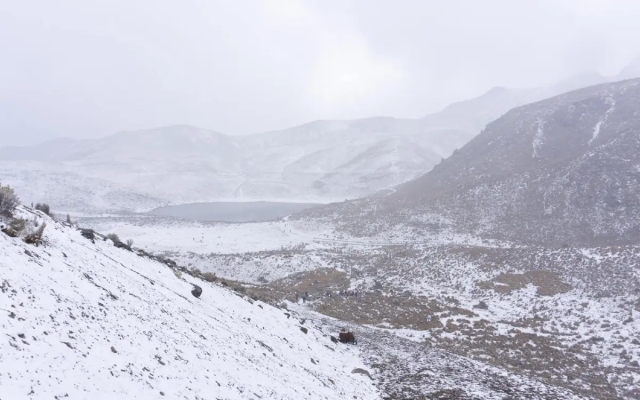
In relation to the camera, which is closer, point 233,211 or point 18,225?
point 18,225

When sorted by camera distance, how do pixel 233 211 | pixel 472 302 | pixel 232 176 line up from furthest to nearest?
pixel 232 176
pixel 233 211
pixel 472 302

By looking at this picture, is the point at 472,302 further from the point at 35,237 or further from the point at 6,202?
the point at 6,202

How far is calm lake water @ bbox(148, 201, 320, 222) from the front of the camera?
91.8 meters

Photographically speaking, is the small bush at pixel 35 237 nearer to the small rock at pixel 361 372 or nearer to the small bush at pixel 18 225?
the small bush at pixel 18 225

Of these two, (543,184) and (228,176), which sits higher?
(228,176)

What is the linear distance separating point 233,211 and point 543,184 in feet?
239

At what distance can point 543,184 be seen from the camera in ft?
188

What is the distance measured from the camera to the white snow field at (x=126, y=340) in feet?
22.2

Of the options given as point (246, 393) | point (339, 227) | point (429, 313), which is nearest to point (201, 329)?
point (246, 393)

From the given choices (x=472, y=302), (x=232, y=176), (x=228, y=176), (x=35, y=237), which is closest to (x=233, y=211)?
(x=228, y=176)

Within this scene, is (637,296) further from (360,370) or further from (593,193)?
(593,193)

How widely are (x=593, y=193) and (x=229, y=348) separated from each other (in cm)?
5526

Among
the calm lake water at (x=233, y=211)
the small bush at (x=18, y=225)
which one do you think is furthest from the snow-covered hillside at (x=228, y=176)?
the small bush at (x=18, y=225)

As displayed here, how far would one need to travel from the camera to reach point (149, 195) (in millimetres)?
116375
